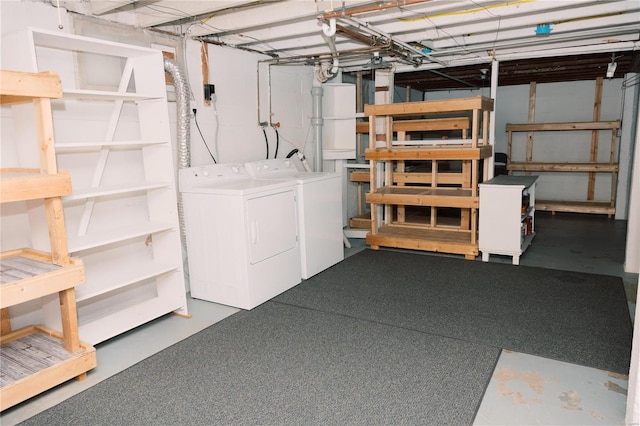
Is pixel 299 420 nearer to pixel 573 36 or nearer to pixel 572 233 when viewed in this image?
pixel 573 36

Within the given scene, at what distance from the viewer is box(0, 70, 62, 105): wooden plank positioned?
82.8 inches

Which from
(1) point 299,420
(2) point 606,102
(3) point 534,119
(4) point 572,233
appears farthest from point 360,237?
(2) point 606,102

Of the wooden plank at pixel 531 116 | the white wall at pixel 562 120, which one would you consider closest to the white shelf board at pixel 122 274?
the wooden plank at pixel 531 116

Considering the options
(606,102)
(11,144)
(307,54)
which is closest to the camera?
(11,144)

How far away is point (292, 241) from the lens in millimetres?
4020

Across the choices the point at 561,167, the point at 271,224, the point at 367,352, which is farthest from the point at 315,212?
the point at 561,167

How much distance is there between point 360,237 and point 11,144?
3.76m

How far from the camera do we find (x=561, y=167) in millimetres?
A: 7012

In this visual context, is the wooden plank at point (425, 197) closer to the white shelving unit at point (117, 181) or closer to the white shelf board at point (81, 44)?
the white shelving unit at point (117, 181)

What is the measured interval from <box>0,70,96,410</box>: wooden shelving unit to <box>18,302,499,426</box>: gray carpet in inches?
7.0

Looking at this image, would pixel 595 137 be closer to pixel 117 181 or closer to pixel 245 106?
pixel 245 106

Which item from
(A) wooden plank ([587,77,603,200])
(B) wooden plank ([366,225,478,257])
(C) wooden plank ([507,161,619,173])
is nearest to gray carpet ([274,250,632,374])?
(B) wooden plank ([366,225,478,257])

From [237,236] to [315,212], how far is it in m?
1.02

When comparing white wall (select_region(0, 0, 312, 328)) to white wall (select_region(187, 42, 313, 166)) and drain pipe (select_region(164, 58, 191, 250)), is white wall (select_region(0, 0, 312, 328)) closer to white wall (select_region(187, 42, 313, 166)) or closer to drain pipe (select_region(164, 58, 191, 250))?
white wall (select_region(187, 42, 313, 166))
